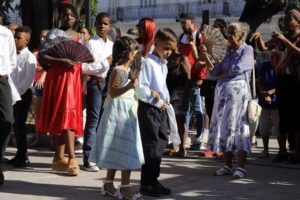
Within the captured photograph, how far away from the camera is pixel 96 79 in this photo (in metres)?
8.48

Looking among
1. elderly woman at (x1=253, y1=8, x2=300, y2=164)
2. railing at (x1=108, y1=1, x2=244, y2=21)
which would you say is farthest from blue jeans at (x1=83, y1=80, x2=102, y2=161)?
railing at (x1=108, y1=1, x2=244, y2=21)

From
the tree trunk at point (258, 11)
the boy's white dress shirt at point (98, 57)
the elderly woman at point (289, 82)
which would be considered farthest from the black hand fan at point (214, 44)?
the tree trunk at point (258, 11)

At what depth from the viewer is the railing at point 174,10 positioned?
46.5 metres

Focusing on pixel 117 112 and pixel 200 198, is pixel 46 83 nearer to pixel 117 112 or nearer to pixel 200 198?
pixel 117 112

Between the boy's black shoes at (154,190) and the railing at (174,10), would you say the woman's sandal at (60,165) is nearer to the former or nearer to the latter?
the boy's black shoes at (154,190)

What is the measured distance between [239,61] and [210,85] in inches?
78.4

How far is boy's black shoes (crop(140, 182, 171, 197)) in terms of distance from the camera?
22.6 ft

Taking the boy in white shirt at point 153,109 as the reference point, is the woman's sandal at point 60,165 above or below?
below

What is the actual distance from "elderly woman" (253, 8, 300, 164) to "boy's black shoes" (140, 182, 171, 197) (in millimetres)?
2921

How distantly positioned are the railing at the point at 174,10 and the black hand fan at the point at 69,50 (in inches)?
1517

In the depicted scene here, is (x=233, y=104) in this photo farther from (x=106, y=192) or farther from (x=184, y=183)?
(x=106, y=192)

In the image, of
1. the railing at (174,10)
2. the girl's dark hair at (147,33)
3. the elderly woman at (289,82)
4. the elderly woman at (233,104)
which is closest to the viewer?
the girl's dark hair at (147,33)

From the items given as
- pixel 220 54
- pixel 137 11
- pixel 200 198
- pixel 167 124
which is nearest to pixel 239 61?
pixel 220 54

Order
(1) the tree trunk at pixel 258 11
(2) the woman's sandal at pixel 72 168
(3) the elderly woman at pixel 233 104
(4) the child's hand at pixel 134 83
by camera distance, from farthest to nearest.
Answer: (1) the tree trunk at pixel 258 11 → (3) the elderly woman at pixel 233 104 → (2) the woman's sandal at pixel 72 168 → (4) the child's hand at pixel 134 83
